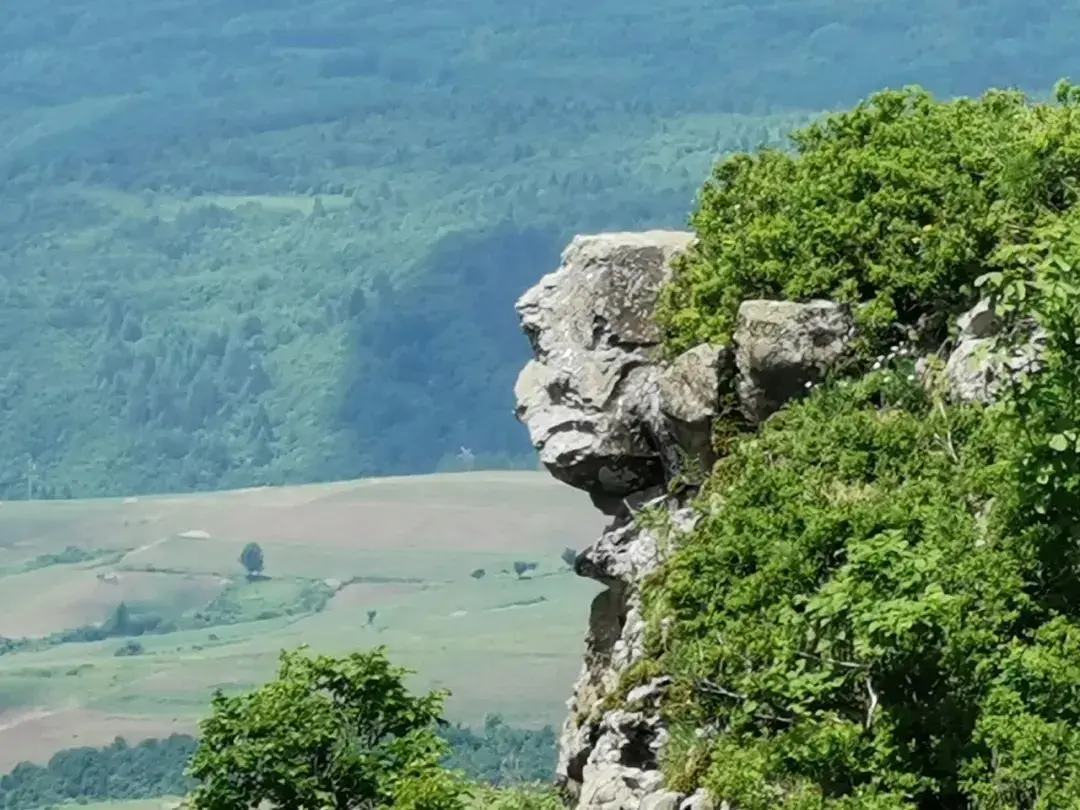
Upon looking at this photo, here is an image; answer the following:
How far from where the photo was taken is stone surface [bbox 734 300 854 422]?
18000 mm

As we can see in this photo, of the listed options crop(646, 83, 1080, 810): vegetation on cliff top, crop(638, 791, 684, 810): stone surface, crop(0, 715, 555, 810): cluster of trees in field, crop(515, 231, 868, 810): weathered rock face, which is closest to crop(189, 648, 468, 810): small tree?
crop(515, 231, 868, 810): weathered rock face

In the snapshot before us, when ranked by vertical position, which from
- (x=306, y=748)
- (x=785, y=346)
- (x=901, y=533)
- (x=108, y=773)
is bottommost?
(x=108, y=773)

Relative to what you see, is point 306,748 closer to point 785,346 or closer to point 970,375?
point 785,346

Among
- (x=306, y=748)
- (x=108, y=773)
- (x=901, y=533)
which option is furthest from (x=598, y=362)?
(x=108, y=773)

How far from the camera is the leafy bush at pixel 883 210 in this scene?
58.6 ft

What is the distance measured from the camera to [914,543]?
1452 centimetres

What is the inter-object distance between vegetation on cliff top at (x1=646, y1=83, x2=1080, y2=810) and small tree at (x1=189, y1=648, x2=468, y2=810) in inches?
105

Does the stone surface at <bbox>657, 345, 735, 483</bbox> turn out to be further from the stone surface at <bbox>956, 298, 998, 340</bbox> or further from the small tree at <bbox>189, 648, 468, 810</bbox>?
the small tree at <bbox>189, 648, 468, 810</bbox>

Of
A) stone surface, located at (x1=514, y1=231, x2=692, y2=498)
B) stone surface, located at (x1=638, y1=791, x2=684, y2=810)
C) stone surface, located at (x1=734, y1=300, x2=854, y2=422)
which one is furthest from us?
stone surface, located at (x1=514, y1=231, x2=692, y2=498)

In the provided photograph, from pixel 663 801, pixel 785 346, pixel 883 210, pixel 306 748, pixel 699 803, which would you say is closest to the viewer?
pixel 699 803

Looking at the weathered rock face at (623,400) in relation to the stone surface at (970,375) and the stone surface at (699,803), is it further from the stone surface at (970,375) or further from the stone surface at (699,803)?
the stone surface at (699,803)

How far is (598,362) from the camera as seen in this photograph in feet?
69.7

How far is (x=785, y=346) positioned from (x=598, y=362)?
343 cm

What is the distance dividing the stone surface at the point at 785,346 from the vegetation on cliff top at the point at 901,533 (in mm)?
272
